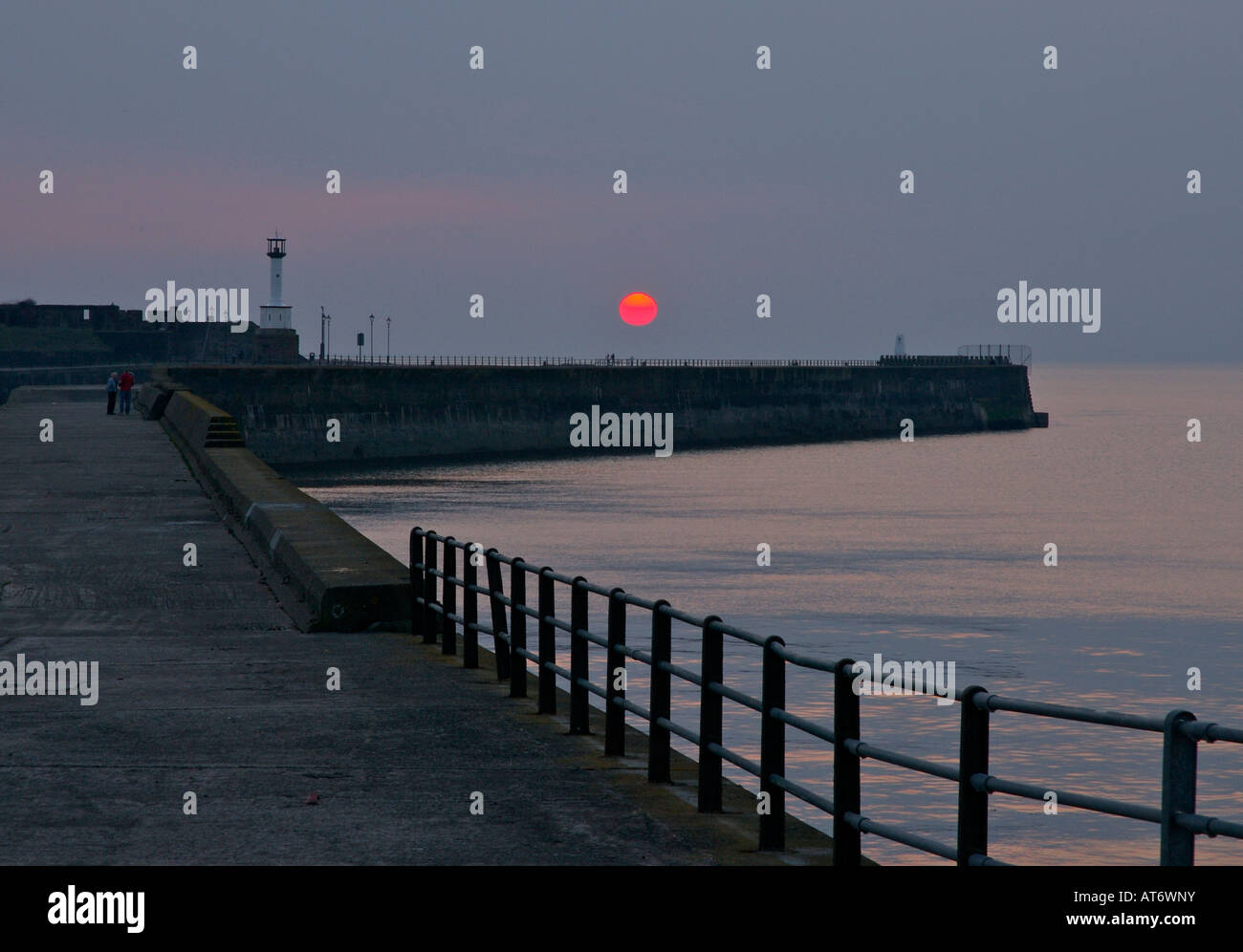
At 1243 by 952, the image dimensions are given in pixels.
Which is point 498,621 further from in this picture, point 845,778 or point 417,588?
point 845,778

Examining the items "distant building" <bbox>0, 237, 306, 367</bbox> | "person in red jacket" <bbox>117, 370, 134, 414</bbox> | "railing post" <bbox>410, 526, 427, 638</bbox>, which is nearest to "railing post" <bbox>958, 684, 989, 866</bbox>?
"railing post" <bbox>410, 526, 427, 638</bbox>

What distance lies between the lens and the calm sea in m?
18.1

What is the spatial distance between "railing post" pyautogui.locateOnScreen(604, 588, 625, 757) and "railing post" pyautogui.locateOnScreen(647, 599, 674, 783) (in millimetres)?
359

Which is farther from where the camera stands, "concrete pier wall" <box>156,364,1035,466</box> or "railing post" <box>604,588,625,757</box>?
"concrete pier wall" <box>156,364,1035,466</box>

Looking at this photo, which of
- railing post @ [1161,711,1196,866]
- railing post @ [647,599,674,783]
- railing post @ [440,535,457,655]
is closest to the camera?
railing post @ [1161,711,1196,866]

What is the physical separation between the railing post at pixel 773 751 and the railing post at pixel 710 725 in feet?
1.43

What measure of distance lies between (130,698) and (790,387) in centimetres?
10504

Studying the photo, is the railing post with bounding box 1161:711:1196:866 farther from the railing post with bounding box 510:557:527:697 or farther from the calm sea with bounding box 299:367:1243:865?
the calm sea with bounding box 299:367:1243:865

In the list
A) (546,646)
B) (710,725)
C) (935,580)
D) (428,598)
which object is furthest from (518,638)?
(935,580)

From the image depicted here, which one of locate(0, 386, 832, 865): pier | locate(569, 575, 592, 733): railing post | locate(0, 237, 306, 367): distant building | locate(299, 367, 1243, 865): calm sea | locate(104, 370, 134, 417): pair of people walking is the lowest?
locate(299, 367, 1243, 865): calm sea

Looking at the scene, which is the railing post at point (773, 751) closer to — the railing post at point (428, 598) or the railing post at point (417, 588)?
the railing post at point (428, 598)

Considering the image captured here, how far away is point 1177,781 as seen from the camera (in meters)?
4.98
